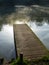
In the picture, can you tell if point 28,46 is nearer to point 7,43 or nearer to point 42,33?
point 7,43

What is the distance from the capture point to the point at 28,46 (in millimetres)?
8922

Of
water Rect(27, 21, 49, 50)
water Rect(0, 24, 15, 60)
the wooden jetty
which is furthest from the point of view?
water Rect(27, 21, 49, 50)

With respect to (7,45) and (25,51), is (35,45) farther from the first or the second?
(7,45)

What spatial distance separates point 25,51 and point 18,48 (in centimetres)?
54

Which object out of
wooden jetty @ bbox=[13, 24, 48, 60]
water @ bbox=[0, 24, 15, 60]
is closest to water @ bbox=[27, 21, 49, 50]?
wooden jetty @ bbox=[13, 24, 48, 60]

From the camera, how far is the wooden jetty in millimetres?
7826

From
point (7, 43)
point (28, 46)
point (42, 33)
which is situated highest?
point (42, 33)

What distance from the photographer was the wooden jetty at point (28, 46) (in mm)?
7826

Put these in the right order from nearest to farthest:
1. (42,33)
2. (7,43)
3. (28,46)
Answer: (28,46) → (7,43) → (42,33)

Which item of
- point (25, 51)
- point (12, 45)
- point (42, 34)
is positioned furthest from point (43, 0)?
point (25, 51)

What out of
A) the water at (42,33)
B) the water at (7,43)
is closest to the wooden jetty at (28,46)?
the water at (7,43)

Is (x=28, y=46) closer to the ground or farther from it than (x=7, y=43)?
closer to the ground

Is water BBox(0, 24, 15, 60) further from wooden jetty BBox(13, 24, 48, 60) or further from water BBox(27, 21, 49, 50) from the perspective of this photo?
water BBox(27, 21, 49, 50)

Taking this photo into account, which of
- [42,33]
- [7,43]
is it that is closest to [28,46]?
[7,43]
